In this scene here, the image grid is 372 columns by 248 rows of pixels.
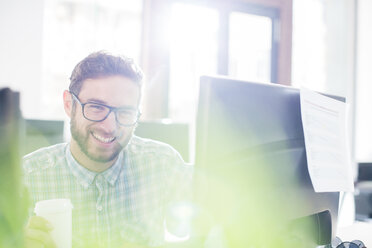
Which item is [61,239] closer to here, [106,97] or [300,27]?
[106,97]

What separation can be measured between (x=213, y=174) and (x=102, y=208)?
49cm

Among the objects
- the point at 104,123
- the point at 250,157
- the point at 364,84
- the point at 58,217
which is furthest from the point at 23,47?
the point at 364,84

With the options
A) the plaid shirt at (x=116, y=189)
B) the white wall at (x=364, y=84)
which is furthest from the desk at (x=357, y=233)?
the white wall at (x=364, y=84)

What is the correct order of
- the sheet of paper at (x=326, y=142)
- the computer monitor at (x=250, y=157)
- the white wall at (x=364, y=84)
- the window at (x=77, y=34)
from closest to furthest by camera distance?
1. the computer monitor at (x=250, y=157)
2. the sheet of paper at (x=326, y=142)
3. the window at (x=77, y=34)
4. the white wall at (x=364, y=84)

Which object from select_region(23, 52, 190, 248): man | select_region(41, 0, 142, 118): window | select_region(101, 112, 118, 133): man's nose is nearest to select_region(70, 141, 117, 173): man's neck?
select_region(23, 52, 190, 248): man

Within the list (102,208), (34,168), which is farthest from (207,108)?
(34,168)

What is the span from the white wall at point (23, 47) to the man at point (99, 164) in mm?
1633

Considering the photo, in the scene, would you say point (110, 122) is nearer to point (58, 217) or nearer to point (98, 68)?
point (98, 68)

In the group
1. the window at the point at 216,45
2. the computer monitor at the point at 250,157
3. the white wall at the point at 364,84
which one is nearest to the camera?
the computer monitor at the point at 250,157

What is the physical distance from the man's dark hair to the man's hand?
1.36ft

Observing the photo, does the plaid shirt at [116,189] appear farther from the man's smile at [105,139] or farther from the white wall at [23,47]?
the white wall at [23,47]

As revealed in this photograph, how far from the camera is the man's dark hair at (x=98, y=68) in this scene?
0.92 meters

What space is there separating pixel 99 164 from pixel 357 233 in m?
0.82

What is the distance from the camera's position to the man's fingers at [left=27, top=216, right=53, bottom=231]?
59 cm
